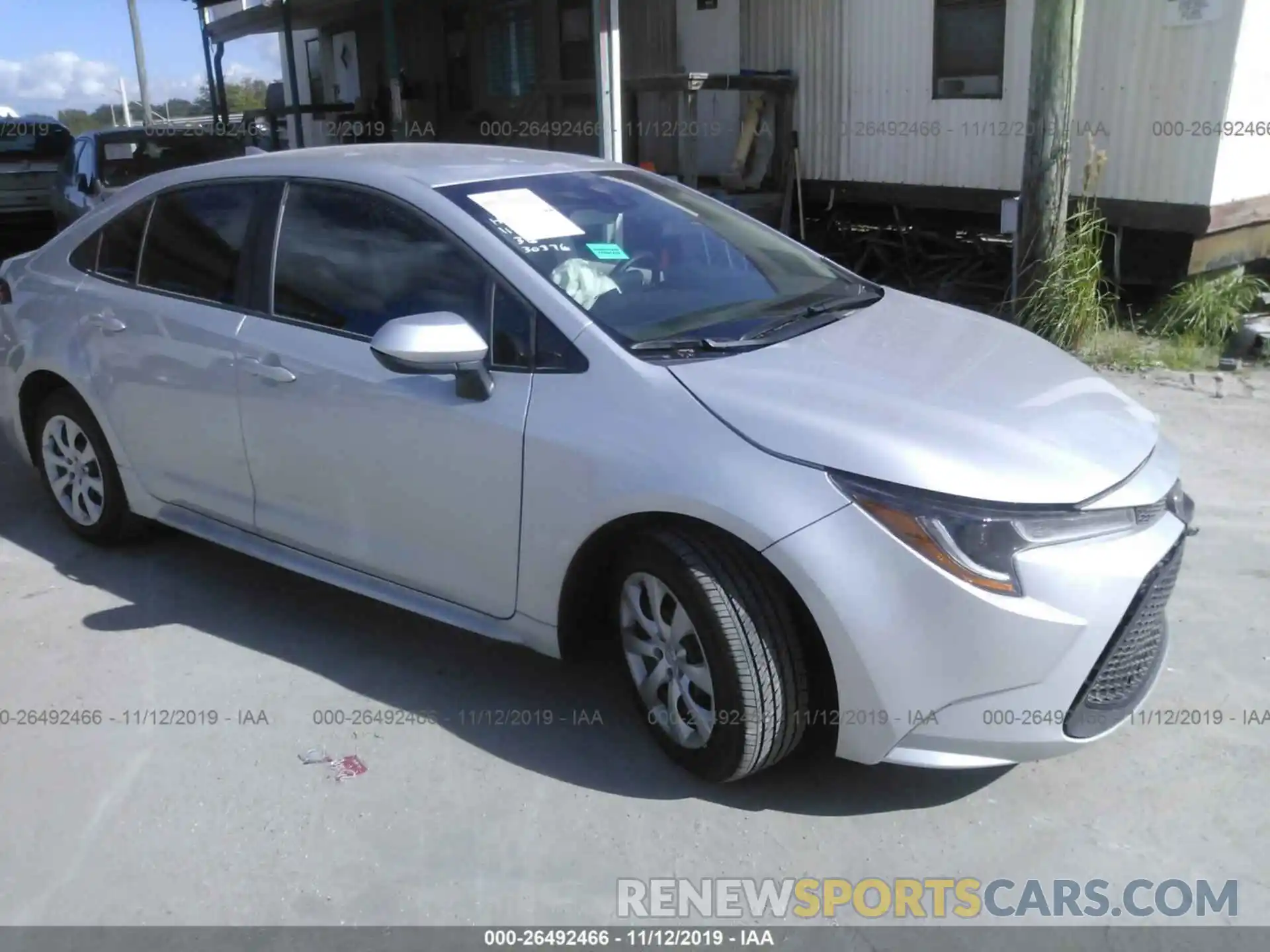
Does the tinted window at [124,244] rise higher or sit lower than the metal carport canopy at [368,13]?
lower

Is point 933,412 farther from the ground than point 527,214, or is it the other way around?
point 527,214

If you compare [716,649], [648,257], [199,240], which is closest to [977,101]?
[648,257]

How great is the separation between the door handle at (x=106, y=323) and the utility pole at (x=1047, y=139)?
17.4ft

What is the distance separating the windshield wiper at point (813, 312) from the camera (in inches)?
135

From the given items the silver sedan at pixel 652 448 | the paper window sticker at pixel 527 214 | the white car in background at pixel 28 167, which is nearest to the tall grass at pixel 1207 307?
the silver sedan at pixel 652 448

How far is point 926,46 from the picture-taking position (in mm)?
9680

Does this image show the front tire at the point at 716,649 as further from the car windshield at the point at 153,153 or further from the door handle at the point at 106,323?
the car windshield at the point at 153,153

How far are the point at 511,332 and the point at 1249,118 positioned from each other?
680cm

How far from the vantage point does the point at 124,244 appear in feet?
15.2

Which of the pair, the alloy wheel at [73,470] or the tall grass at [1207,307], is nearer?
the alloy wheel at [73,470]

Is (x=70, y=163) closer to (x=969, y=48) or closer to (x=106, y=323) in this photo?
(x=106, y=323)

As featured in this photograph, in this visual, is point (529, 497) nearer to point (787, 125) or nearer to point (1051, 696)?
point (1051, 696)

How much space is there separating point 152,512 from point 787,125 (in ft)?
26.3

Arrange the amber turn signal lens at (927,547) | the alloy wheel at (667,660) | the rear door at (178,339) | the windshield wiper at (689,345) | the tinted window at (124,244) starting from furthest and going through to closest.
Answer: the tinted window at (124,244) < the rear door at (178,339) < the windshield wiper at (689,345) < the alloy wheel at (667,660) < the amber turn signal lens at (927,547)
